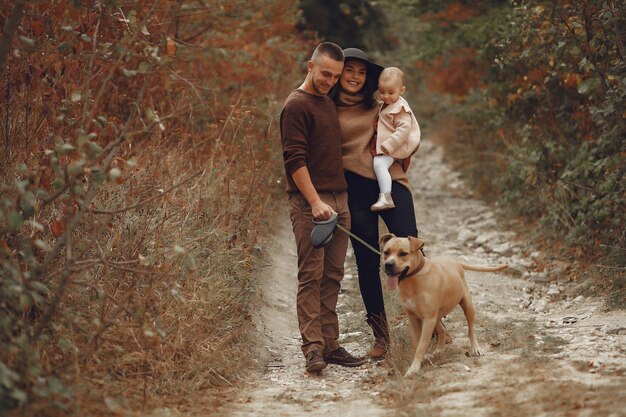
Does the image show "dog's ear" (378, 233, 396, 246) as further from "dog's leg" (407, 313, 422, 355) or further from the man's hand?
"dog's leg" (407, 313, 422, 355)

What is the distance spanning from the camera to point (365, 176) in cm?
623

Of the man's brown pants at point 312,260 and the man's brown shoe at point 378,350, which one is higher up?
the man's brown pants at point 312,260

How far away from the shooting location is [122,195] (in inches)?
270

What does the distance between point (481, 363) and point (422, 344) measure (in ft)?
1.43

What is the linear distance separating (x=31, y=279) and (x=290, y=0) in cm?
999

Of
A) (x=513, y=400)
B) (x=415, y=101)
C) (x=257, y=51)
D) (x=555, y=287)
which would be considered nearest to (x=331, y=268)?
(x=513, y=400)

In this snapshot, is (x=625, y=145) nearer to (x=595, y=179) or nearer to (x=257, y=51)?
(x=595, y=179)

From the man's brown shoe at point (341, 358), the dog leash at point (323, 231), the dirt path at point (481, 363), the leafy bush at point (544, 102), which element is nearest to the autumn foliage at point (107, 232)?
the dirt path at point (481, 363)

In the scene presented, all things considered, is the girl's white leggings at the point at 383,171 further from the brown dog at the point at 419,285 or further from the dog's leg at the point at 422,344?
the dog's leg at the point at 422,344

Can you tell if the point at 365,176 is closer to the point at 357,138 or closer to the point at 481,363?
the point at 357,138

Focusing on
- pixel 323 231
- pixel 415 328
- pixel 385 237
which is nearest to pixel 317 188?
pixel 323 231

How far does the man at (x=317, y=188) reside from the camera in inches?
232

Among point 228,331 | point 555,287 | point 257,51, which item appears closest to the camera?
point 228,331

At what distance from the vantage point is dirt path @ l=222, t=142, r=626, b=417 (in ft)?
15.7
